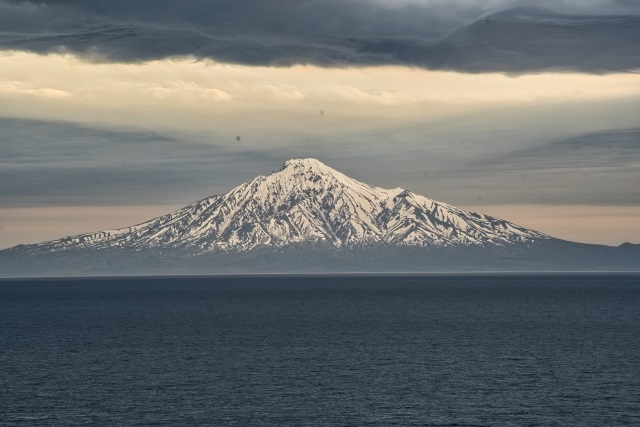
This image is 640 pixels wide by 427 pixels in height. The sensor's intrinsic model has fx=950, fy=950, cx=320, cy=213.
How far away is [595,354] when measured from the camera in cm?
12912

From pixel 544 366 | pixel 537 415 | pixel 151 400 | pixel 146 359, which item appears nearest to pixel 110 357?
pixel 146 359

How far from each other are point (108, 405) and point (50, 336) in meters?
79.2

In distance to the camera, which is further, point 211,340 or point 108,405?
point 211,340

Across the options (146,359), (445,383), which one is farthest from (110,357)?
(445,383)

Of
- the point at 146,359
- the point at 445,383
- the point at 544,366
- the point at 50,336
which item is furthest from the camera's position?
the point at 50,336

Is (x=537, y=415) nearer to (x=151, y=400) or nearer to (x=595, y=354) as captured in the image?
(x=151, y=400)

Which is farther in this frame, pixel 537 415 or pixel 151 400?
pixel 151 400

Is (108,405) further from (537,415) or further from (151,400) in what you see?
(537,415)

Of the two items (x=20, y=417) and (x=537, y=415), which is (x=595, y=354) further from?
(x=20, y=417)

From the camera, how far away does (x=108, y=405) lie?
3484 inches

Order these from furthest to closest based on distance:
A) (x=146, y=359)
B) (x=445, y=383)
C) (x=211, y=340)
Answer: (x=211, y=340) < (x=146, y=359) < (x=445, y=383)

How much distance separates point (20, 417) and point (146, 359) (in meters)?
42.0

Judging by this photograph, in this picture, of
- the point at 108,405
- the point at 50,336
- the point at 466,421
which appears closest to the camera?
the point at 466,421

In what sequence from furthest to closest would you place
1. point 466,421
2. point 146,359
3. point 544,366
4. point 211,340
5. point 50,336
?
point 50,336
point 211,340
point 146,359
point 544,366
point 466,421
